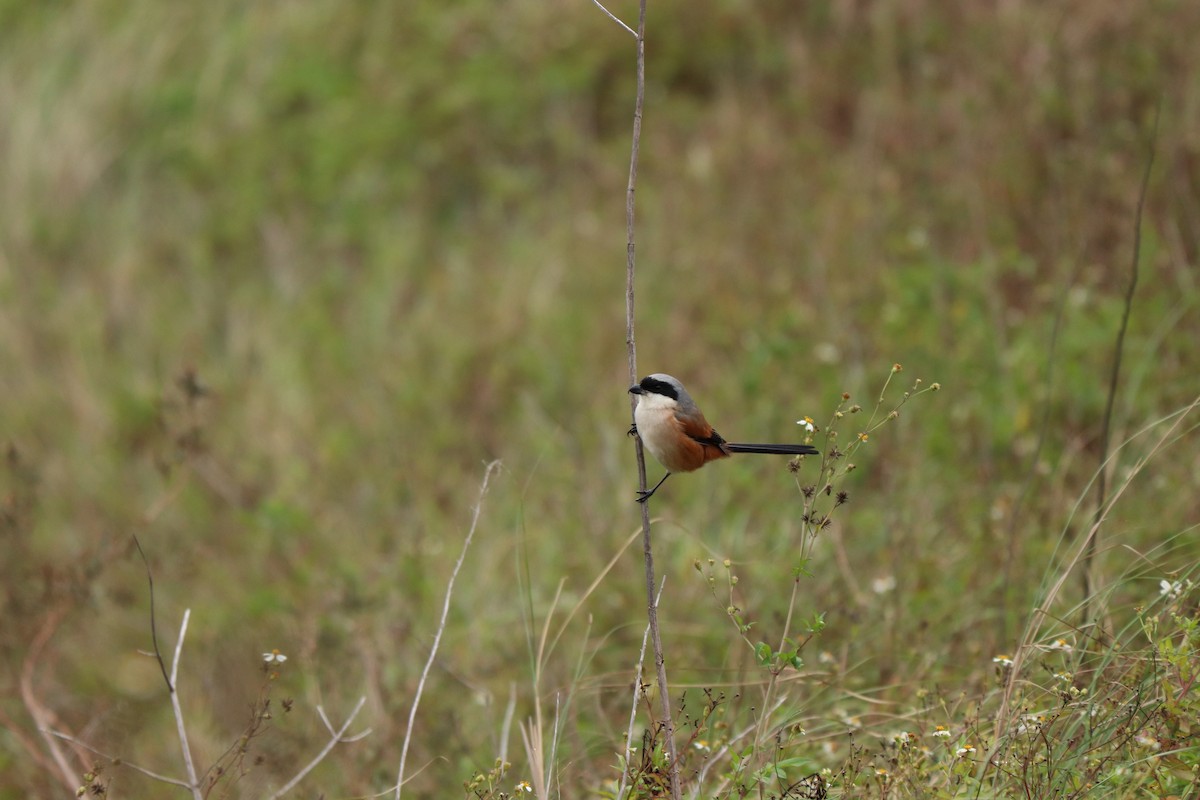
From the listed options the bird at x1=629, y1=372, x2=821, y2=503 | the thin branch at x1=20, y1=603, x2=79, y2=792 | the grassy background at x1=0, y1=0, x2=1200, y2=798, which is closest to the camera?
the bird at x1=629, y1=372, x2=821, y2=503

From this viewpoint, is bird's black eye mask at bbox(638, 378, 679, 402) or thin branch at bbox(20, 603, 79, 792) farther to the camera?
thin branch at bbox(20, 603, 79, 792)

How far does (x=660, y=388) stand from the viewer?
3.27 m

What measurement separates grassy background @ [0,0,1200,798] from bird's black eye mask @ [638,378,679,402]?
40cm

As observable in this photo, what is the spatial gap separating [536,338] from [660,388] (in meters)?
3.56

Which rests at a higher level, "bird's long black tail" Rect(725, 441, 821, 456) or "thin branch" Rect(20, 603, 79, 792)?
"bird's long black tail" Rect(725, 441, 821, 456)

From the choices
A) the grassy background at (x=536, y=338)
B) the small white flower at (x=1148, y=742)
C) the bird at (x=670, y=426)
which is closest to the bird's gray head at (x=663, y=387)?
the bird at (x=670, y=426)

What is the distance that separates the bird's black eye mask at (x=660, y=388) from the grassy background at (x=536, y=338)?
15.8 inches

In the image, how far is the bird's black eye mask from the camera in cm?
326

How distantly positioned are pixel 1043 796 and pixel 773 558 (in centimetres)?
223

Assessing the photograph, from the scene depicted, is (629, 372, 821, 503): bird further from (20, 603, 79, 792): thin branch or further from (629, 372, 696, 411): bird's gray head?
(20, 603, 79, 792): thin branch

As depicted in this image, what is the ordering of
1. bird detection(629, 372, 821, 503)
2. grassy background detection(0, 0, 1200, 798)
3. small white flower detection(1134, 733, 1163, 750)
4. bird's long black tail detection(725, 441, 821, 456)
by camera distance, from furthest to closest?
grassy background detection(0, 0, 1200, 798) → bird detection(629, 372, 821, 503) → bird's long black tail detection(725, 441, 821, 456) → small white flower detection(1134, 733, 1163, 750)

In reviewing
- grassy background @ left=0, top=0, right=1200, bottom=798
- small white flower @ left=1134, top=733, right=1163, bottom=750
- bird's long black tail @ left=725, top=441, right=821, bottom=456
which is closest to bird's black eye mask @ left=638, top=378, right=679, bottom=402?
bird's long black tail @ left=725, top=441, right=821, bottom=456

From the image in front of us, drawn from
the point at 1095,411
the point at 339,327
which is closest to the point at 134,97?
the point at 339,327

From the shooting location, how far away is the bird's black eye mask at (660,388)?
3.26m
